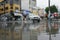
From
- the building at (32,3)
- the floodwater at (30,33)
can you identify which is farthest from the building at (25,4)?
the floodwater at (30,33)

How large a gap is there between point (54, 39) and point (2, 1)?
3564 centimetres

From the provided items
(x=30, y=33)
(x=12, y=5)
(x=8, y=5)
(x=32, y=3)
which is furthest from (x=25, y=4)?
(x=30, y=33)

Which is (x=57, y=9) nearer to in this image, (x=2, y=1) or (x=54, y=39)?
(x=2, y=1)

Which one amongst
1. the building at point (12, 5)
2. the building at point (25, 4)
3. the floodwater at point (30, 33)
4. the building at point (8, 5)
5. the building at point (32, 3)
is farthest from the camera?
the building at point (32, 3)

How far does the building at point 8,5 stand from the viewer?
45753 mm

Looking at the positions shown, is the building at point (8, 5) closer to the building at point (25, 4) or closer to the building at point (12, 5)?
the building at point (12, 5)

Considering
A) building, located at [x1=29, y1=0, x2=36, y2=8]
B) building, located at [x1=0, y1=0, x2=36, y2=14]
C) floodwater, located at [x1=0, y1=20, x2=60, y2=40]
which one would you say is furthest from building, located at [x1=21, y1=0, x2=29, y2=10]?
floodwater, located at [x1=0, y1=20, x2=60, y2=40]

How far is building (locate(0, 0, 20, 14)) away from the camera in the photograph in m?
45.8

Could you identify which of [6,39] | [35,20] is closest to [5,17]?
[35,20]

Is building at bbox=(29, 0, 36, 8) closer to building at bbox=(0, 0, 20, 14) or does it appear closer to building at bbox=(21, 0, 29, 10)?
building at bbox=(21, 0, 29, 10)

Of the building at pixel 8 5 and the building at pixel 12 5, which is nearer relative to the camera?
the building at pixel 8 5

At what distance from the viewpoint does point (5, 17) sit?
1436 inches

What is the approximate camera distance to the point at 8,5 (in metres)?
49.4

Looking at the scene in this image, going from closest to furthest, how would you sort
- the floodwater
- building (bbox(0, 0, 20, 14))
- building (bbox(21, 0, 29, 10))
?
the floodwater < building (bbox(0, 0, 20, 14)) < building (bbox(21, 0, 29, 10))
